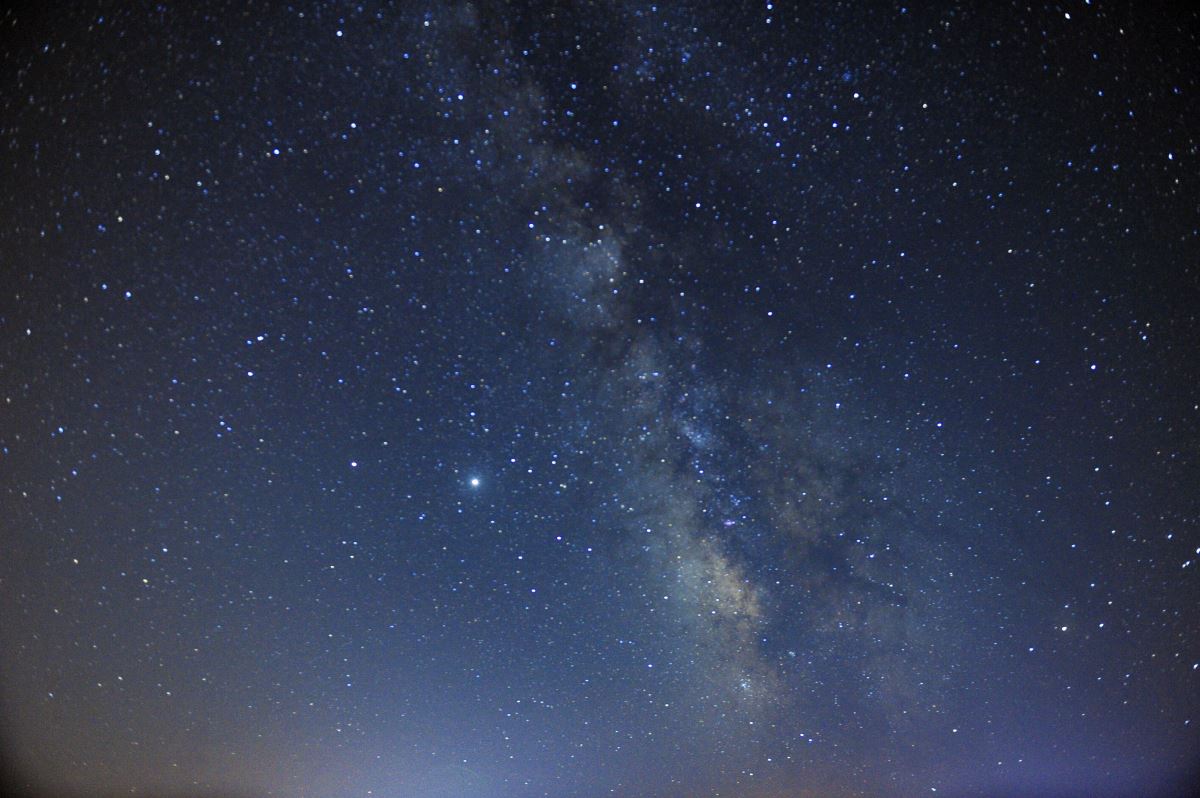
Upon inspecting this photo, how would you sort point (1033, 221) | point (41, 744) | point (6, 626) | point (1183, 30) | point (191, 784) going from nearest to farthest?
point (1183, 30) < point (1033, 221) < point (6, 626) < point (41, 744) < point (191, 784)

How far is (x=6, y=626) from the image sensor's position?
1.92 metres

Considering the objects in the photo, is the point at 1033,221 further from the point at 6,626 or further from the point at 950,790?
the point at 6,626


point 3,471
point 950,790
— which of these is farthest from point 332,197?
point 950,790

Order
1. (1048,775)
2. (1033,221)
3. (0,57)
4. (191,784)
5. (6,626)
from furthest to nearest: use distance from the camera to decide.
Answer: (1048,775)
(191,784)
(6,626)
(1033,221)
(0,57)

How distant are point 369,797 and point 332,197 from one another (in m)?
2.55

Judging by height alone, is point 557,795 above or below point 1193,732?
below

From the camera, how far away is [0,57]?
1232 mm

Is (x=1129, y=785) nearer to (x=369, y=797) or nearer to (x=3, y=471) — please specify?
(x=369, y=797)

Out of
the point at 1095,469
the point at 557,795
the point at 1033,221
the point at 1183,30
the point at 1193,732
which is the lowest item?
the point at 557,795

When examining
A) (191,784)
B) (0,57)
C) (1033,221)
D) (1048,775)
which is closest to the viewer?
(0,57)

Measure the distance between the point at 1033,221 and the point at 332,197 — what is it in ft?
6.59

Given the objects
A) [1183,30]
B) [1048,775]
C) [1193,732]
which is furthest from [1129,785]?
[1183,30]

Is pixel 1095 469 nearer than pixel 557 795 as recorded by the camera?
Yes

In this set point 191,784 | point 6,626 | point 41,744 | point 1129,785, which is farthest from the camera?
point 1129,785
